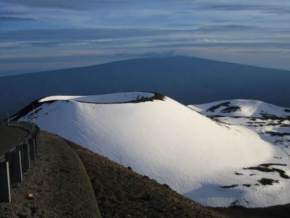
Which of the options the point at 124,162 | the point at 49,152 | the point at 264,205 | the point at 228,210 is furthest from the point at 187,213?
the point at 124,162

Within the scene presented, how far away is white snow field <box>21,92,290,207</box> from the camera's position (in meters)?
58.0

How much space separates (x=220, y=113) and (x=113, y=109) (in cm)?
8752

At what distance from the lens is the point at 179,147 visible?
71500 mm

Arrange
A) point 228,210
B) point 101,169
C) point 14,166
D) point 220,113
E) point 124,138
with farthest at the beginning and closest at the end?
point 220,113 < point 124,138 < point 228,210 < point 101,169 < point 14,166

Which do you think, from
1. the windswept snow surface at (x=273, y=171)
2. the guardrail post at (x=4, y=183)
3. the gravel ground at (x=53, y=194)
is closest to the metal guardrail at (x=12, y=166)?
the guardrail post at (x=4, y=183)

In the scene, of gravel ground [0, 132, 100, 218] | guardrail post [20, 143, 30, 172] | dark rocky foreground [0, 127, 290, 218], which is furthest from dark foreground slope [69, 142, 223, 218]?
guardrail post [20, 143, 30, 172]

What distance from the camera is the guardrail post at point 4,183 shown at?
13.5 metres

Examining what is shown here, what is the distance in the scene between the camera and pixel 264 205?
54.2m

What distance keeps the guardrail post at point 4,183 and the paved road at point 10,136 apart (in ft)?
33.7

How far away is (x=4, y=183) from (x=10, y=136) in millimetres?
17389

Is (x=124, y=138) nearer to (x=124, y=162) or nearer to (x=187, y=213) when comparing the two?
(x=124, y=162)

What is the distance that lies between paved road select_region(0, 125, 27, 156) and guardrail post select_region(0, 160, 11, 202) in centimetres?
1027

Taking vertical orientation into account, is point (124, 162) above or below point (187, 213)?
below

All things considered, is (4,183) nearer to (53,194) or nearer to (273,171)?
(53,194)
